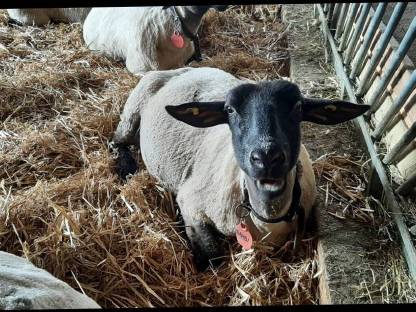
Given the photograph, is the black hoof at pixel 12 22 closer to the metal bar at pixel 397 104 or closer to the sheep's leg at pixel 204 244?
the sheep's leg at pixel 204 244

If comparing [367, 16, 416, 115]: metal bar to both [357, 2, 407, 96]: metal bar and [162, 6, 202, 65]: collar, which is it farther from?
[162, 6, 202, 65]: collar

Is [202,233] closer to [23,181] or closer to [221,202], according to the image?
[221,202]

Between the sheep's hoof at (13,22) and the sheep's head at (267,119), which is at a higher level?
the sheep's head at (267,119)

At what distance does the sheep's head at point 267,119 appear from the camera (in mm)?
1456

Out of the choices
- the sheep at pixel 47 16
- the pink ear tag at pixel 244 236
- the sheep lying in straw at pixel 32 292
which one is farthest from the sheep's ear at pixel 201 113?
the sheep at pixel 47 16

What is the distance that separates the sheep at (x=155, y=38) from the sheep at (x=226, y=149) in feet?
1.95

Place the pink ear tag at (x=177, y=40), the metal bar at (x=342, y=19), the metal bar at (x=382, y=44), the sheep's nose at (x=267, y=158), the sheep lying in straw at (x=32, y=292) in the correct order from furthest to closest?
the pink ear tag at (x=177, y=40) < the metal bar at (x=342, y=19) < the metal bar at (x=382, y=44) < the sheep's nose at (x=267, y=158) < the sheep lying in straw at (x=32, y=292)

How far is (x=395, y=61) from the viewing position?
187 cm

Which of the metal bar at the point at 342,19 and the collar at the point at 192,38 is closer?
the metal bar at the point at 342,19

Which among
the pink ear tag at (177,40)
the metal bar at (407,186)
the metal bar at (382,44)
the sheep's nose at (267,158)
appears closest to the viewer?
the sheep's nose at (267,158)

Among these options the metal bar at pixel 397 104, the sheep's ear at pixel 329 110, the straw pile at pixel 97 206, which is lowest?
the straw pile at pixel 97 206

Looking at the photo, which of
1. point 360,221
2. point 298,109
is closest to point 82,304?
point 298,109

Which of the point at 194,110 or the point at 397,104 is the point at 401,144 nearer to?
the point at 397,104

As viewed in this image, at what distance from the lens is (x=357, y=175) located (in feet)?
6.77
